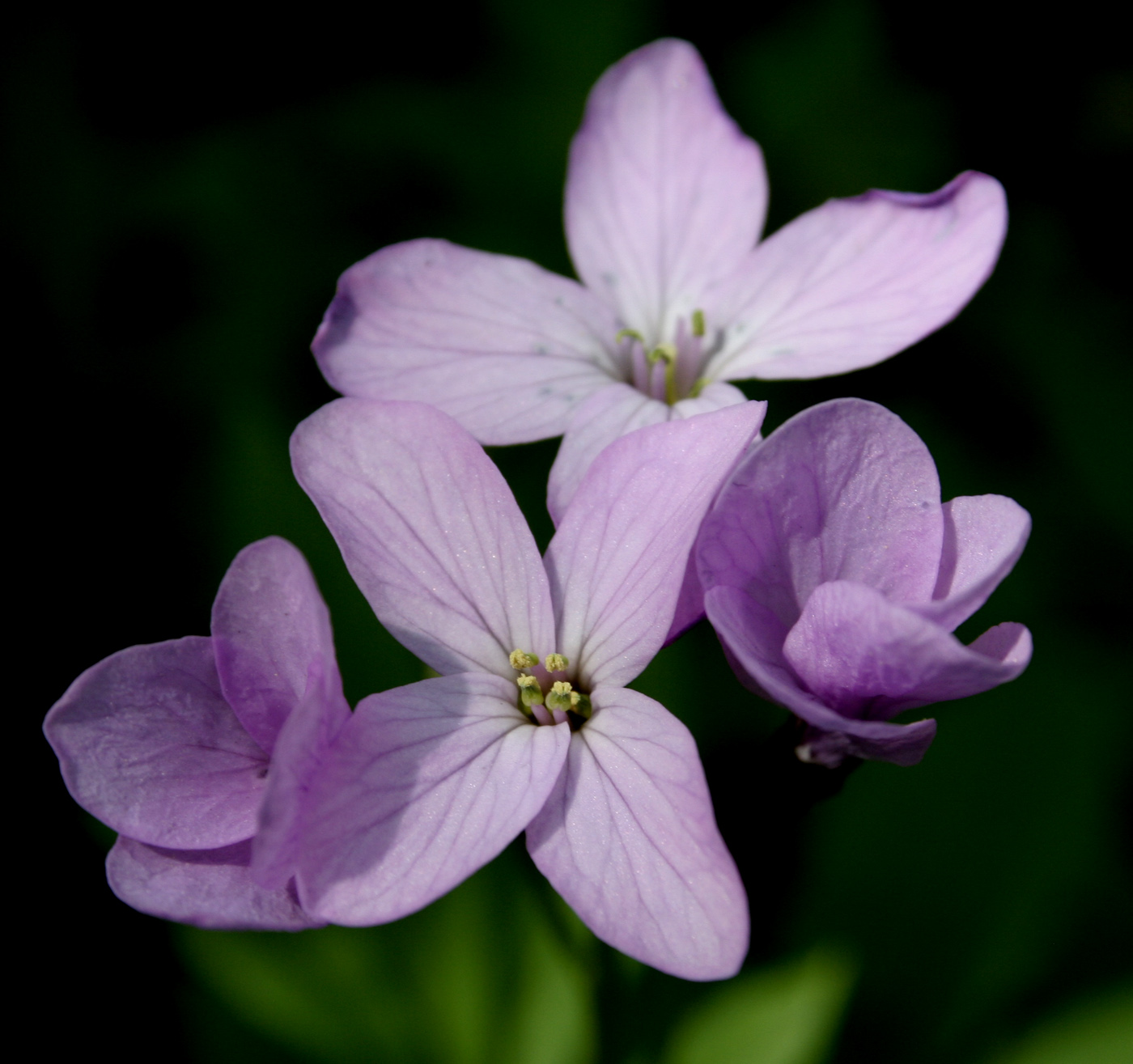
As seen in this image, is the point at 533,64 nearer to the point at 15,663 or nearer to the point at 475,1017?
the point at 15,663

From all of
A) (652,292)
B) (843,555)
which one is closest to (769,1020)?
(843,555)

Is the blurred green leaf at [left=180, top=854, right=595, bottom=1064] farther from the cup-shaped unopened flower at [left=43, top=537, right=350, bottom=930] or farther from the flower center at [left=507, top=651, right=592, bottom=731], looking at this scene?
the cup-shaped unopened flower at [left=43, top=537, right=350, bottom=930]

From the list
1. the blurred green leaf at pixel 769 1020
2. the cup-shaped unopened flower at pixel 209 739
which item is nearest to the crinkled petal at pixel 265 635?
the cup-shaped unopened flower at pixel 209 739

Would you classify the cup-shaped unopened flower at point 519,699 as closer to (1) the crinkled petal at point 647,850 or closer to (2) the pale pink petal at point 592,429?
(1) the crinkled petal at point 647,850

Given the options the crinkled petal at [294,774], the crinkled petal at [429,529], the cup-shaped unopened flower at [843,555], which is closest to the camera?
the crinkled petal at [294,774]

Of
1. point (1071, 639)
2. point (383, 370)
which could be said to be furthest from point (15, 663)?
point (1071, 639)

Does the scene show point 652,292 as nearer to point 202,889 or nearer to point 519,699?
point 519,699
